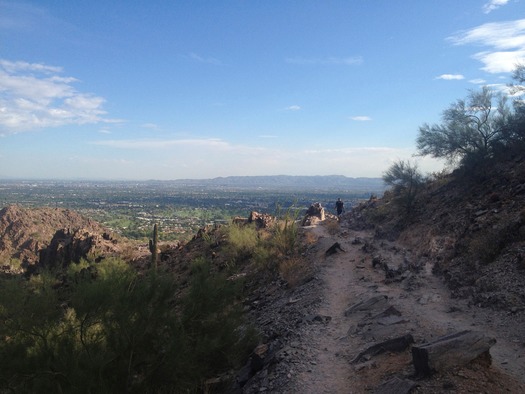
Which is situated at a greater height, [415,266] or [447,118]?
[447,118]

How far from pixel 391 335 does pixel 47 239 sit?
2072 inches

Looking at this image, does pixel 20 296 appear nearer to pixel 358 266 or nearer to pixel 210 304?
pixel 210 304

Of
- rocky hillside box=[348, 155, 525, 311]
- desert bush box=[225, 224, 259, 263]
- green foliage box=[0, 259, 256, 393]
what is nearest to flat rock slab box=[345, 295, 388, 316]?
rocky hillside box=[348, 155, 525, 311]

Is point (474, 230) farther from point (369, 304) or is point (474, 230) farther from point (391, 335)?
point (391, 335)

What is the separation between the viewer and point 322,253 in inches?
813

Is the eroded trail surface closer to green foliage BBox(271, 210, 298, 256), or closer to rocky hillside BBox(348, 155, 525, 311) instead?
rocky hillside BBox(348, 155, 525, 311)

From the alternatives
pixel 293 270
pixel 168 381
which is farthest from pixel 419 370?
pixel 293 270

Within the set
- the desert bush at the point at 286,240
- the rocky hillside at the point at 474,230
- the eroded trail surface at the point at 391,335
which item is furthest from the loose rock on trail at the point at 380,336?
the desert bush at the point at 286,240

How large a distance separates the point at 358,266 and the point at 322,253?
3.39 metres

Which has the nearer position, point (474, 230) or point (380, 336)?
point (380, 336)

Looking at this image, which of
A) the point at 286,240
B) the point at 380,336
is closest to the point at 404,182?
the point at 286,240

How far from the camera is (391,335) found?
30.9 ft

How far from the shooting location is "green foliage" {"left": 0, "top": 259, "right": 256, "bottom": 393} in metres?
8.75

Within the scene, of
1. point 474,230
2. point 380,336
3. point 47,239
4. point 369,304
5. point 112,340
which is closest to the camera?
point 112,340
